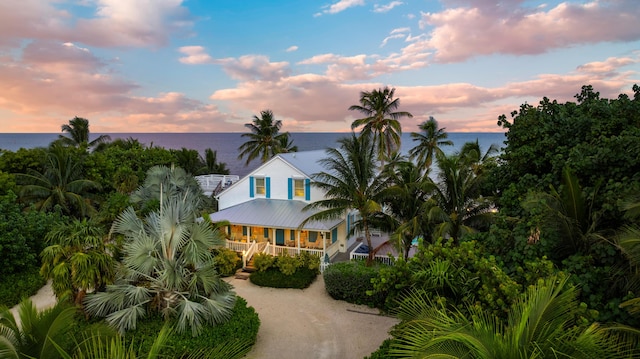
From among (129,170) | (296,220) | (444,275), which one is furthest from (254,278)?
(129,170)

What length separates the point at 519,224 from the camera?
29.9 feet

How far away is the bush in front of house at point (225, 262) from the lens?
17.1m

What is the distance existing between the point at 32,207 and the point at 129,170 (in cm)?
915

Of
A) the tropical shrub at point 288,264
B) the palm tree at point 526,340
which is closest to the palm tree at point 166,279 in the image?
the tropical shrub at point 288,264

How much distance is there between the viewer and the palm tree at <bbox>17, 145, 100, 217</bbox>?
21.2m

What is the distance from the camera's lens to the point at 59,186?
22281 mm

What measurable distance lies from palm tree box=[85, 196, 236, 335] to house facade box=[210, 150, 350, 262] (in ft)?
27.7

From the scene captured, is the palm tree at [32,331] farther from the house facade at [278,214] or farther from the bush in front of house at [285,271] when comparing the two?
the house facade at [278,214]

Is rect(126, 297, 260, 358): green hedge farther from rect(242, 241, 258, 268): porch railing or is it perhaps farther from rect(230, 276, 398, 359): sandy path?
rect(242, 241, 258, 268): porch railing

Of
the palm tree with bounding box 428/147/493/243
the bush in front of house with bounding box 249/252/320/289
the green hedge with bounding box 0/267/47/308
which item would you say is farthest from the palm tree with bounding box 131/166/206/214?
the palm tree with bounding box 428/147/493/243

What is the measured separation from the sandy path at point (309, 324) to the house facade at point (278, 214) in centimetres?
355

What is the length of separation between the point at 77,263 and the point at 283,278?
8599mm

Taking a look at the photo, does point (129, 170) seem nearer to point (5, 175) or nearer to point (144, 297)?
point (5, 175)

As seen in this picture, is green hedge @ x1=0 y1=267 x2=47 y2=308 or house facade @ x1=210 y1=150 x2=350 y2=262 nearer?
green hedge @ x1=0 y1=267 x2=47 y2=308
